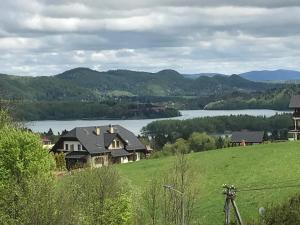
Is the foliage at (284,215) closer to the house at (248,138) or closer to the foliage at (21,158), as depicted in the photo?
the foliage at (21,158)

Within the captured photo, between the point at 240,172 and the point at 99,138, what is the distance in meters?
49.8

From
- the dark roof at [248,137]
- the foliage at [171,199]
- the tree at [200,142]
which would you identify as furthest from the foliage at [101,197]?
the dark roof at [248,137]

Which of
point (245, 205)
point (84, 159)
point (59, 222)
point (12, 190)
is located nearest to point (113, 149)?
point (84, 159)

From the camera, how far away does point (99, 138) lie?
343 feet

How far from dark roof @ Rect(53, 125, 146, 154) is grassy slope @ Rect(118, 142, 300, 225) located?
28.0 meters

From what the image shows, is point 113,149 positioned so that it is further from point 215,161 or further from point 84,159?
point 215,161

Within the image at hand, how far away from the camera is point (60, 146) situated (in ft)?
346

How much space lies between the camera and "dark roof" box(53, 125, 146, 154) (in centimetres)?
10141

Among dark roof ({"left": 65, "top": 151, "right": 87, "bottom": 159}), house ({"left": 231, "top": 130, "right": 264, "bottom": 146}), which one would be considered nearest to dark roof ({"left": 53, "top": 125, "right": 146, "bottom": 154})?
dark roof ({"left": 65, "top": 151, "right": 87, "bottom": 159})

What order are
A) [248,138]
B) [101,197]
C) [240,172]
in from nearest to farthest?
1. [101,197]
2. [240,172]
3. [248,138]

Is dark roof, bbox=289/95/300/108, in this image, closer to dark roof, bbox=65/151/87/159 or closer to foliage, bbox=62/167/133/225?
dark roof, bbox=65/151/87/159

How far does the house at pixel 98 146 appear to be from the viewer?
100m

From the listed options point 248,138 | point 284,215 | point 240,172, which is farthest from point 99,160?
point 284,215

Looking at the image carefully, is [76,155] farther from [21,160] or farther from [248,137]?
[248,137]
